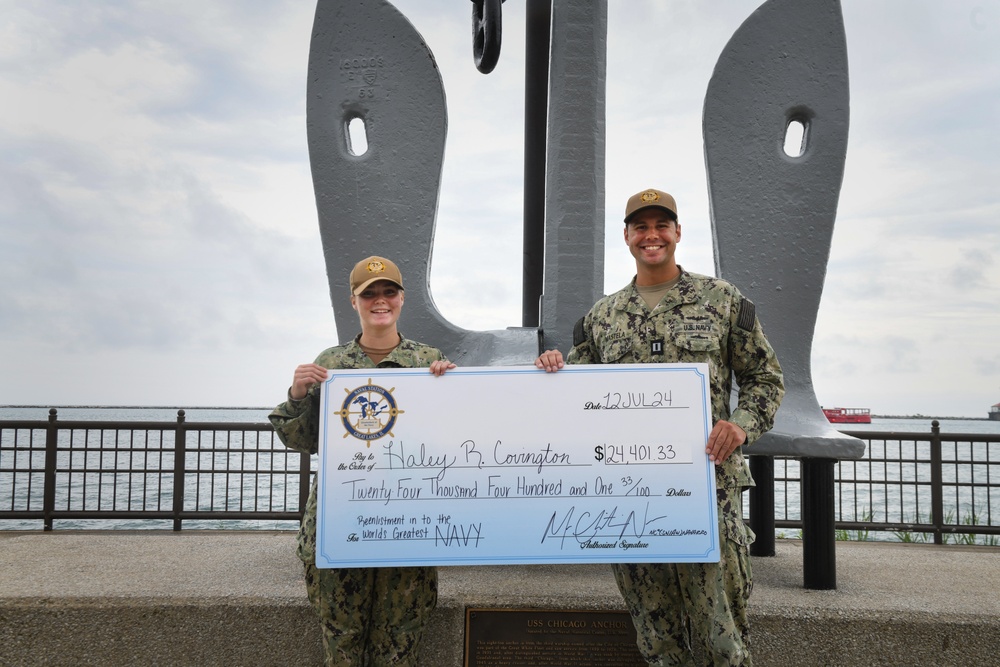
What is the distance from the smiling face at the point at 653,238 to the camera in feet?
6.89

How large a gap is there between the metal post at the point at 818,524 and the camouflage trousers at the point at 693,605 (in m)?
1.26

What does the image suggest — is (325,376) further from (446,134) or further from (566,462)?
(446,134)

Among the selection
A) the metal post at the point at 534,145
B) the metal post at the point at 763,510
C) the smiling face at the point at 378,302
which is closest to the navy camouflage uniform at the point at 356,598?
the smiling face at the point at 378,302

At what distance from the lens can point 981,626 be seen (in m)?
2.80

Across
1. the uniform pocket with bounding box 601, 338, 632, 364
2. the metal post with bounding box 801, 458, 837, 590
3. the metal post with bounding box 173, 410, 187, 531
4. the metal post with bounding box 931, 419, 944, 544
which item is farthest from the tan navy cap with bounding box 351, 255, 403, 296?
the metal post with bounding box 931, 419, 944, 544

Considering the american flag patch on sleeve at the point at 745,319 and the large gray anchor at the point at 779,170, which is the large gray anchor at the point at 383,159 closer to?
the large gray anchor at the point at 779,170

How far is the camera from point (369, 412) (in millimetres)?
2180

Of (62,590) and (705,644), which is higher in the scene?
(705,644)

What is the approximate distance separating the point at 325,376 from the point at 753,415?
1.20 m

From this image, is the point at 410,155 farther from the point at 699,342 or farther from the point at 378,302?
the point at 699,342

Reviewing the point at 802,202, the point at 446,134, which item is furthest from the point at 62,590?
the point at 802,202

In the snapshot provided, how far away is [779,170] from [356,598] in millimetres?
2532

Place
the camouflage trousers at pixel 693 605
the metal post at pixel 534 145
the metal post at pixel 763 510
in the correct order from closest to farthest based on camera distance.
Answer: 1. the camouflage trousers at pixel 693 605
2. the metal post at pixel 763 510
3. the metal post at pixel 534 145

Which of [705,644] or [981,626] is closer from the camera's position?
[705,644]
